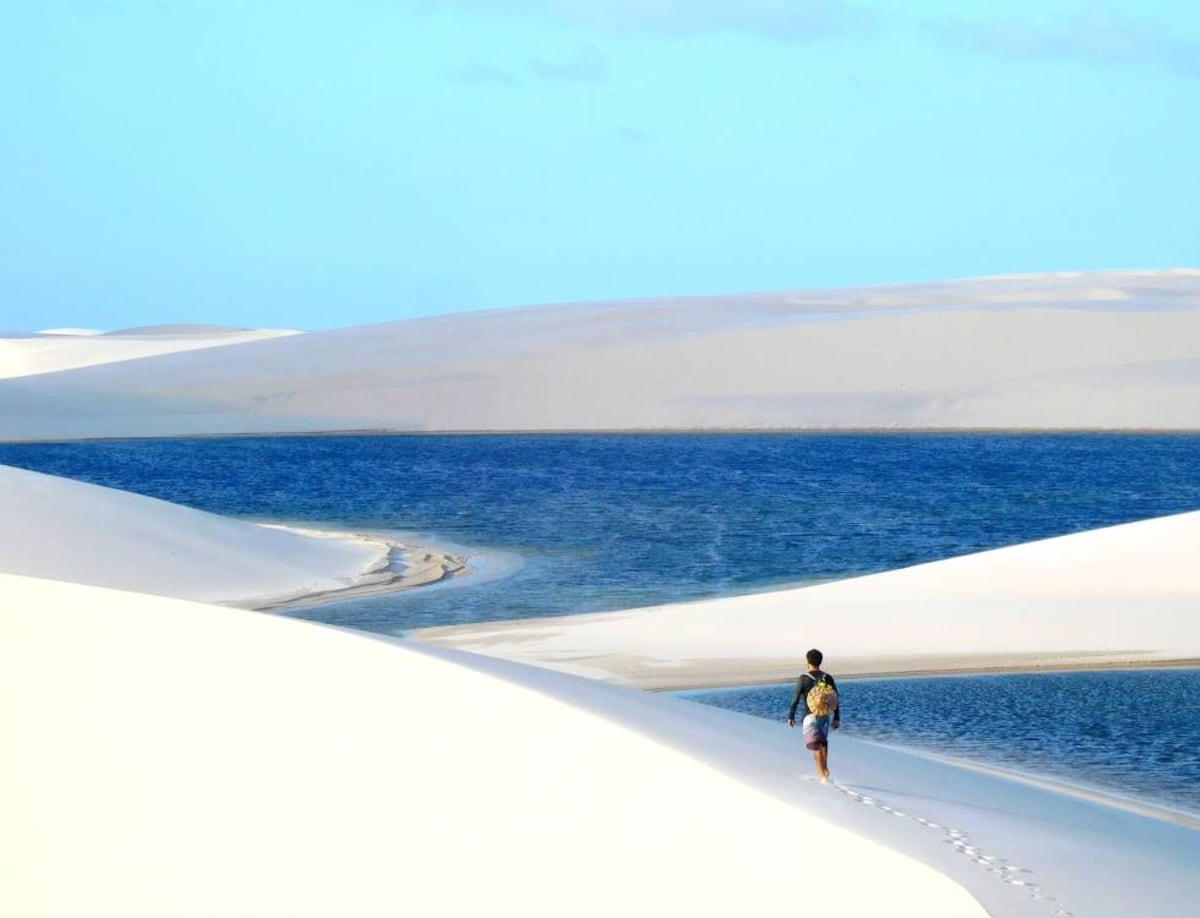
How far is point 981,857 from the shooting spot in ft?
21.9

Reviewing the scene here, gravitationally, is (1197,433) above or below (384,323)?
below

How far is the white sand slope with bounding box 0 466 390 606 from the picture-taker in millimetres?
18984

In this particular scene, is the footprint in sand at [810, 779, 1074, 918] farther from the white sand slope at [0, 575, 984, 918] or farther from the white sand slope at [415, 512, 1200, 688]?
the white sand slope at [415, 512, 1200, 688]

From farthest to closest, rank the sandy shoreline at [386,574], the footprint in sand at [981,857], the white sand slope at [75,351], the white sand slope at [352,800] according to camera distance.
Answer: the white sand slope at [75,351] → the sandy shoreline at [386,574] → the footprint in sand at [981,857] → the white sand slope at [352,800]

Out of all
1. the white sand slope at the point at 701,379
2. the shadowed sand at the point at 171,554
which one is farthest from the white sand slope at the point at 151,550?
the white sand slope at the point at 701,379

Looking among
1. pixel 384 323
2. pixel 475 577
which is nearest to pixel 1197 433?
pixel 384 323

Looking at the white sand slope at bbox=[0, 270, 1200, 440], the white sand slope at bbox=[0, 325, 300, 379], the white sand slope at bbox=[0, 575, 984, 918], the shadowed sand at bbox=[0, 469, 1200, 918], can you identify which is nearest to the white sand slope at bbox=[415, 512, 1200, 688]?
the shadowed sand at bbox=[0, 469, 1200, 918]

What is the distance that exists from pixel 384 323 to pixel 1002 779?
7752 cm

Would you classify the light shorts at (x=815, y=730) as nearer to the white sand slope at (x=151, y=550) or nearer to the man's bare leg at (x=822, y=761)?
the man's bare leg at (x=822, y=761)

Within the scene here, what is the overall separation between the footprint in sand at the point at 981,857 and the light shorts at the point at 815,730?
0.21 meters

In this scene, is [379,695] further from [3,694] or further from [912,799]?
[912,799]

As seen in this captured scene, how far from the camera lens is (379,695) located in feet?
25.8

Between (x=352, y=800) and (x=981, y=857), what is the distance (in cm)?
233

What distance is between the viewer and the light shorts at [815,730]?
7.87m
